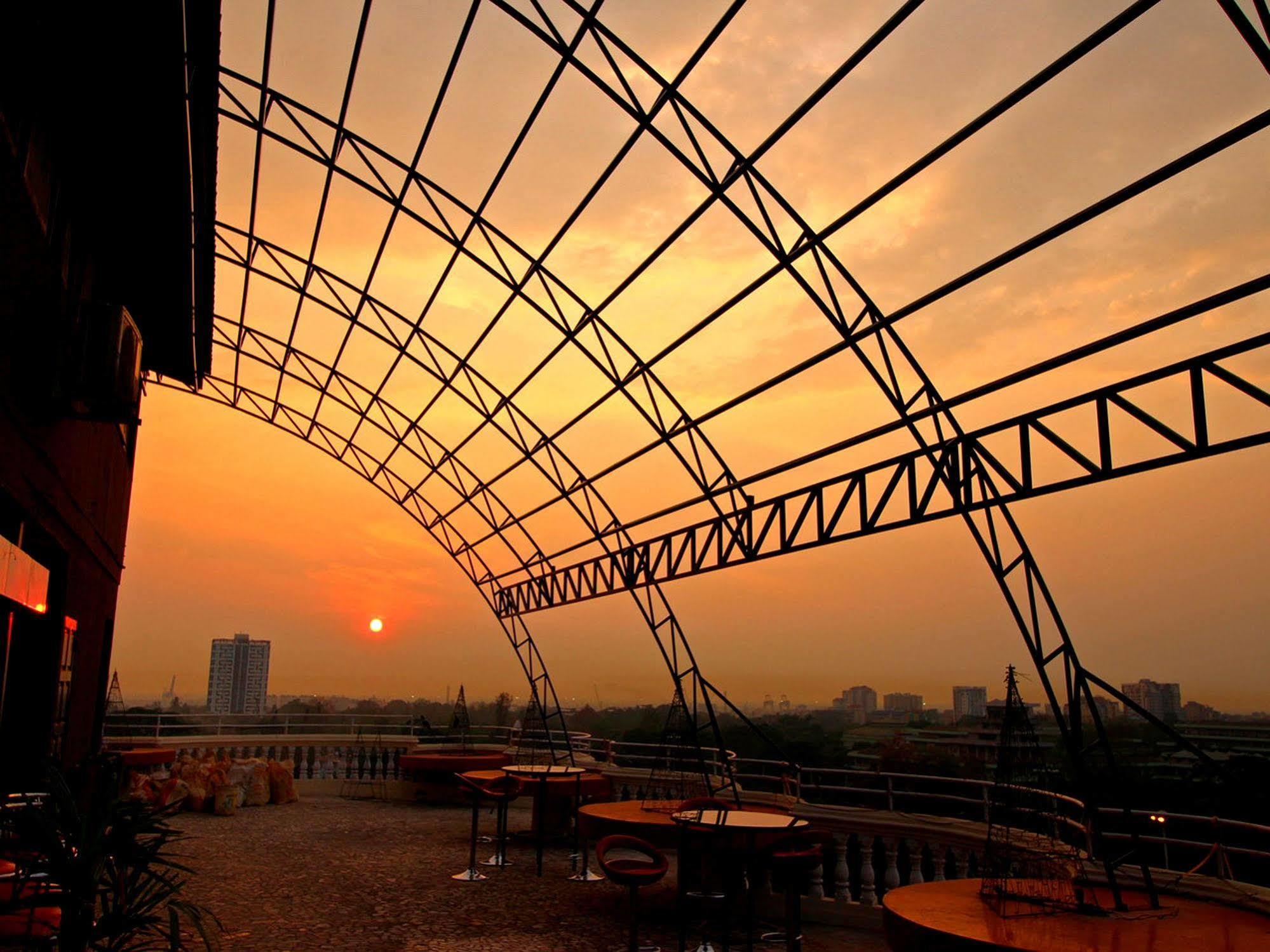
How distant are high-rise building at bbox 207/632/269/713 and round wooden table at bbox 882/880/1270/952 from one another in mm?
38915

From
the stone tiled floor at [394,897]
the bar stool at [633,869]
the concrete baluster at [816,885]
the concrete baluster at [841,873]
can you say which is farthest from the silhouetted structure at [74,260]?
the concrete baluster at [841,873]

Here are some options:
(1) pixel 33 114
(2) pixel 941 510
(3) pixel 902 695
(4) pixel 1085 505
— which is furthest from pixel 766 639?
(1) pixel 33 114

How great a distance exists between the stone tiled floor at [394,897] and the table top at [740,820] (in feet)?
4.02

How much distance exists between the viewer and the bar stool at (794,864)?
294 inches

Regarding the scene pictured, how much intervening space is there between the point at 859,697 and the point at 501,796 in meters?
16.7

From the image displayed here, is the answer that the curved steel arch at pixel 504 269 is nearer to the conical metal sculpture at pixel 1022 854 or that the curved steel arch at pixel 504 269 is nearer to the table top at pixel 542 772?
the table top at pixel 542 772

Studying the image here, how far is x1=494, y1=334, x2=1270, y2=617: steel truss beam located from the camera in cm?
629

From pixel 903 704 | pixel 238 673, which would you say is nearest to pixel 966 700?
pixel 903 704

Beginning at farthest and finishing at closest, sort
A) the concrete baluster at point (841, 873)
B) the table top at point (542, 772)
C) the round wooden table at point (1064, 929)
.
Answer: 1. the table top at point (542, 772)
2. the concrete baluster at point (841, 873)
3. the round wooden table at point (1064, 929)

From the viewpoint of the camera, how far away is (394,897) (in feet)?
32.5

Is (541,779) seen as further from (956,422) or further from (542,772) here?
(956,422)

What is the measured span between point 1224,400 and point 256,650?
43491mm

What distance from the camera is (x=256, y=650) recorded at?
144 ft

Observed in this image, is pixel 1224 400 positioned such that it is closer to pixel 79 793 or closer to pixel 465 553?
pixel 79 793
